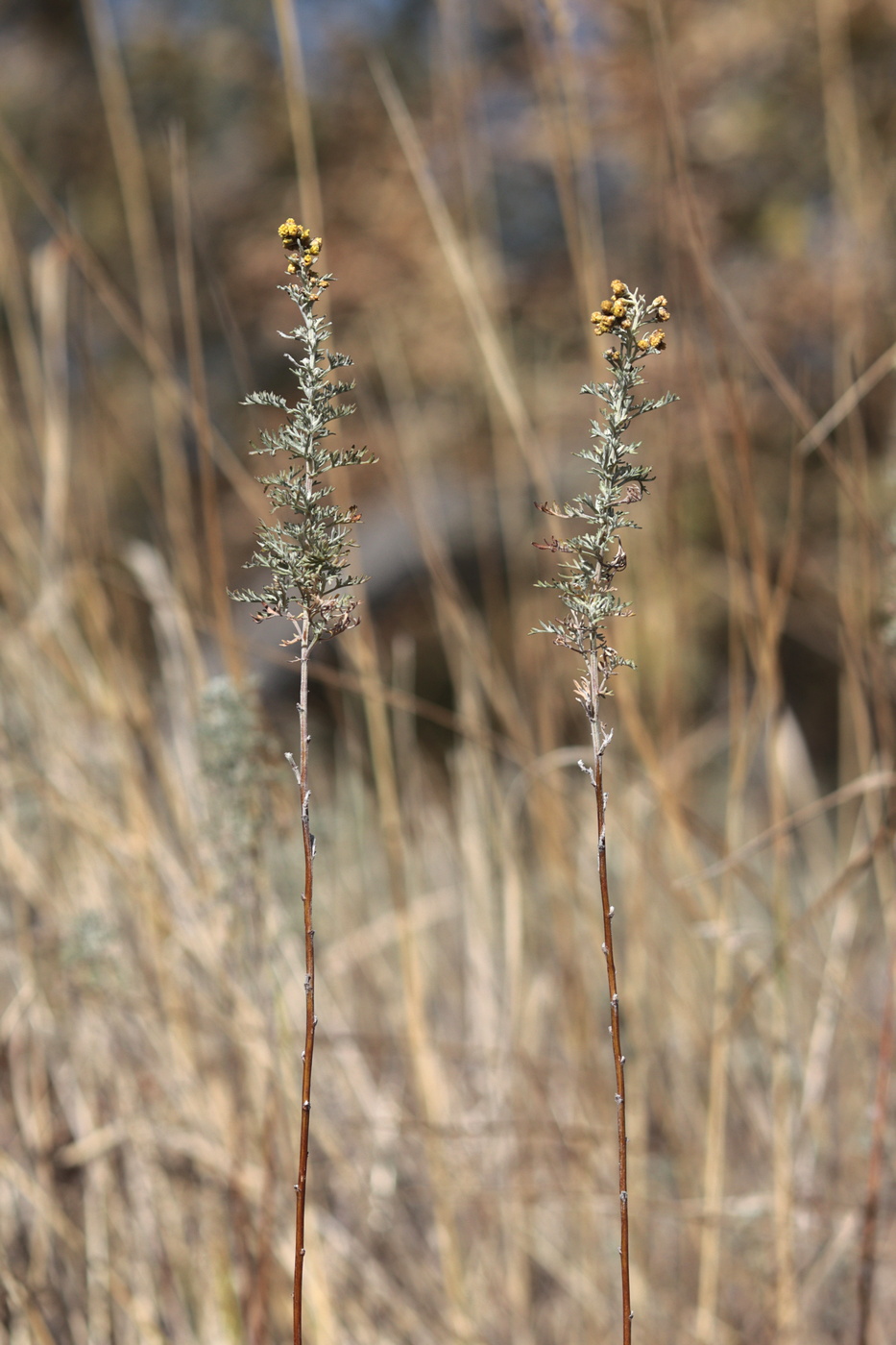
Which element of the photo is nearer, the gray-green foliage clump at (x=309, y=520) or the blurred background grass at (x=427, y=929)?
the gray-green foliage clump at (x=309, y=520)

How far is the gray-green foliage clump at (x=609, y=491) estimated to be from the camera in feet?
0.71

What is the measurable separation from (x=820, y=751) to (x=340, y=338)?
2.13 m

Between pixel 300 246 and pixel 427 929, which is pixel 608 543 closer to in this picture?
pixel 300 246

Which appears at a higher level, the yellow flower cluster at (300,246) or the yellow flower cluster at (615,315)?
the yellow flower cluster at (300,246)

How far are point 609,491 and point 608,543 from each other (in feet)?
0.04

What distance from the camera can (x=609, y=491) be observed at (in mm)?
224

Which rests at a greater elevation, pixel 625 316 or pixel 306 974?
pixel 625 316

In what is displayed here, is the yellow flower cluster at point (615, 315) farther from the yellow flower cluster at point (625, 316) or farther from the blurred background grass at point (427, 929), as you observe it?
the blurred background grass at point (427, 929)

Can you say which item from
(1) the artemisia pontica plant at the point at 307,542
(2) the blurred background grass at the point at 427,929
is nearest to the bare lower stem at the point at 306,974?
(1) the artemisia pontica plant at the point at 307,542

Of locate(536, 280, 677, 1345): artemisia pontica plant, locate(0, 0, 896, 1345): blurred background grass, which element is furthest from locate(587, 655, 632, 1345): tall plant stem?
locate(0, 0, 896, 1345): blurred background grass

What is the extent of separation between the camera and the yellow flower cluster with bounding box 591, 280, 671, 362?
0.21 metres

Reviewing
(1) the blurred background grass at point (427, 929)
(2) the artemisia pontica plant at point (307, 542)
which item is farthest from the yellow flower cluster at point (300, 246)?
(1) the blurred background grass at point (427, 929)

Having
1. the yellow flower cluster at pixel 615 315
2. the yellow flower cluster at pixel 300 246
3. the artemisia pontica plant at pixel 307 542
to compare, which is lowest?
the artemisia pontica plant at pixel 307 542

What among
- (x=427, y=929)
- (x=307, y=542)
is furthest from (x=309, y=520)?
(x=427, y=929)
